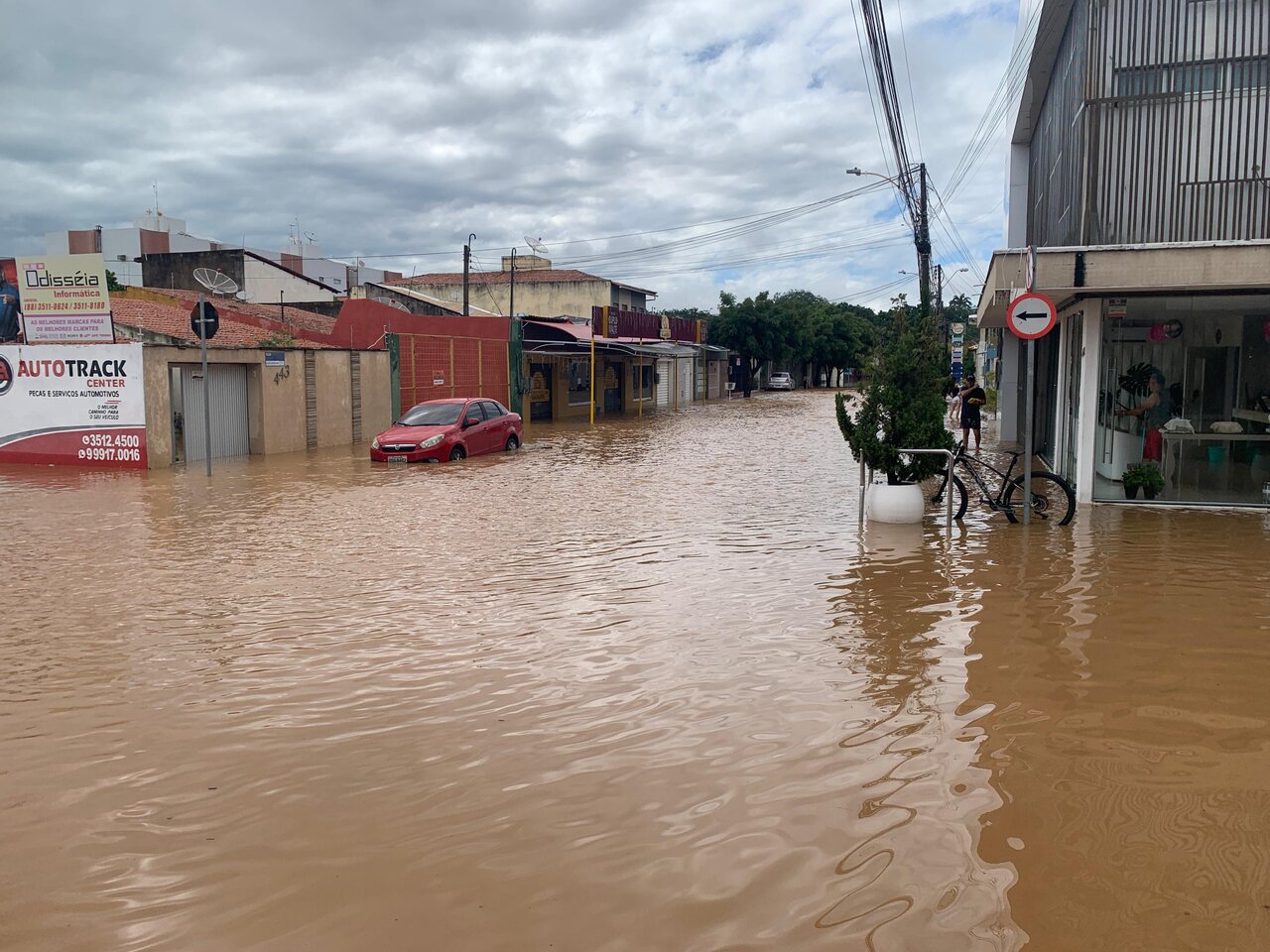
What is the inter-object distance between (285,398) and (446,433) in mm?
5626

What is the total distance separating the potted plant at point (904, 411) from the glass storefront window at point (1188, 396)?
253 cm

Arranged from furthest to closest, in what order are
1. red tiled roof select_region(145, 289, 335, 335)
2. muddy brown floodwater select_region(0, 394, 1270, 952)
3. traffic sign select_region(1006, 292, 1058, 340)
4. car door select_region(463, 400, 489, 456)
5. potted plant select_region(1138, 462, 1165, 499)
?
red tiled roof select_region(145, 289, 335, 335) → car door select_region(463, 400, 489, 456) → potted plant select_region(1138, 462, 1165, 499) → traffic sign select_region(1006, 292, 1058, 340) → muddy brown floodwater select_region(0, 394, 1270, 952)

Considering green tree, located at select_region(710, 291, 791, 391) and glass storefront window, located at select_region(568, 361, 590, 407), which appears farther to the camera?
green tree, located at select_region(710, 291, 791, 391)

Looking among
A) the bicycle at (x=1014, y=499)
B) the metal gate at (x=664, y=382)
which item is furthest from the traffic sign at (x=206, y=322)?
the metal gate at (x=664, y=382)

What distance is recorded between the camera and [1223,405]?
1378cm

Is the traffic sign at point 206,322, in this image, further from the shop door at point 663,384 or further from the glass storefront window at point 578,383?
the shop door at point 663,384

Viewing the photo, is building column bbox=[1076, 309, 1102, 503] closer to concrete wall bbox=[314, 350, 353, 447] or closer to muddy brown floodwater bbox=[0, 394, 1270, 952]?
muddy brown floodwater bbox=[0, 394, 1270, 952]

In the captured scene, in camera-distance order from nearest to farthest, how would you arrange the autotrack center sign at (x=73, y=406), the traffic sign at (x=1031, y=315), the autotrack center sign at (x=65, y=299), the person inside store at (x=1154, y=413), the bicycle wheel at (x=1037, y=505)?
the traffic sign at (x=1031, y=315) < the bicycle wheel at (x=1037, y=505) < the person inside store at (x=1154, y=413) < the autotrack center sign at (x=65, y=299) < the autotrack center sign at (x=73, y=406)

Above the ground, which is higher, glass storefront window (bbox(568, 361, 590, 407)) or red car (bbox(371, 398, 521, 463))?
glass storefront window (bbox(568, 361, 590, 407))

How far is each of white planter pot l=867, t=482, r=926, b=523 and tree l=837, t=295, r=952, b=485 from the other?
1.56 ft

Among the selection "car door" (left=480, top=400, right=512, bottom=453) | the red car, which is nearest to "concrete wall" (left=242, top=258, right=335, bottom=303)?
Answer: "car door" (left=480, top=400, right=512, bottom=453)

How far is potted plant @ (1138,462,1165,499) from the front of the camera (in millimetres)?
13758

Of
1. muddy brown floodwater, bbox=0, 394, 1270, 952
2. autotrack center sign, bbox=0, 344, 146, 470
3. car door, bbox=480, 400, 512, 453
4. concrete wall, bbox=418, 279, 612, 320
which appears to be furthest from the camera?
concrete wall, bbox=418, 279, 612, 320

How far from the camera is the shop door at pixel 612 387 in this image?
45.2 meters
